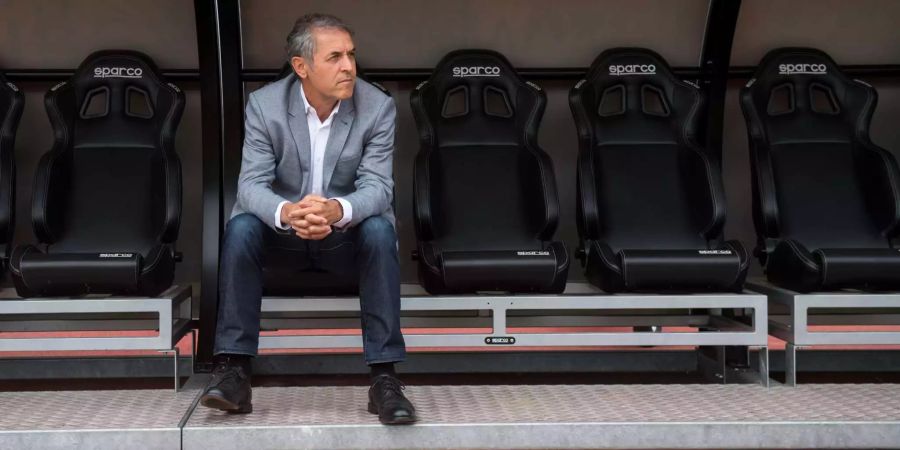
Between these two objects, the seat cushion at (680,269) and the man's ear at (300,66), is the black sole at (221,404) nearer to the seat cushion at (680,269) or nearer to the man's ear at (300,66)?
the man's ear at (300,66)

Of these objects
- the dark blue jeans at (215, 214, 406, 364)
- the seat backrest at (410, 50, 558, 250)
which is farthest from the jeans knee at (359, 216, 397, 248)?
the seat backrest at (410, 50, 558, 250)

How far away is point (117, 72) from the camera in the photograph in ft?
11.6

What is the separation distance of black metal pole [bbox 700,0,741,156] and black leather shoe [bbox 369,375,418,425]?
1.94m

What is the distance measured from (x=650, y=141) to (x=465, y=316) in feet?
3.54

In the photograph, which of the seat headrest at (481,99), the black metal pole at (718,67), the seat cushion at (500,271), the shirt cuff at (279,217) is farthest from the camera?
the black metal pole at (718,67)

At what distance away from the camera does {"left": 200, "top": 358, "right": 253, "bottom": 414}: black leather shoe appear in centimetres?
240

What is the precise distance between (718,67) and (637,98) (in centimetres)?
40

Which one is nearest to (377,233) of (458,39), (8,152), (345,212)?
(345,212)

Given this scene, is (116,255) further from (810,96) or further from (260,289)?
(810,96)

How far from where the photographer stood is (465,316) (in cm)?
356

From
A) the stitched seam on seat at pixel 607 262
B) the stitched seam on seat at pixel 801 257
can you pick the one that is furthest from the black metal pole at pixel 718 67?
the stitched seam on seat at pixel 607 262

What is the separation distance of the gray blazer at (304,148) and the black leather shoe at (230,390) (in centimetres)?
54

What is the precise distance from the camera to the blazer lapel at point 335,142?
2.84m

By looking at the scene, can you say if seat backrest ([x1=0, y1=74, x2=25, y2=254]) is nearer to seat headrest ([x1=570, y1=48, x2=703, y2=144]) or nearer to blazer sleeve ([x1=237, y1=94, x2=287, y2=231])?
blazer sleeve ([x1=237, y1=94, x2=287, y2=231])
